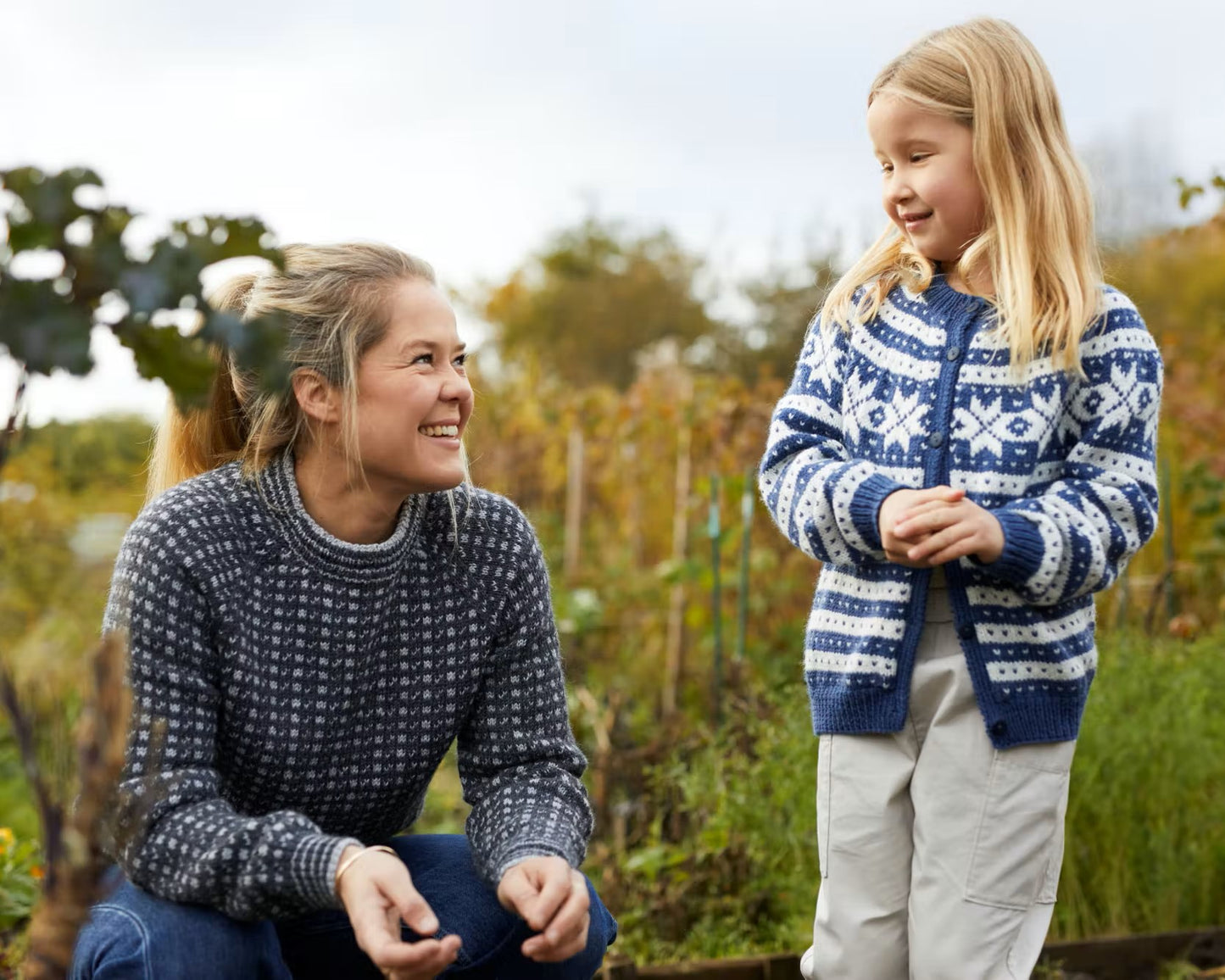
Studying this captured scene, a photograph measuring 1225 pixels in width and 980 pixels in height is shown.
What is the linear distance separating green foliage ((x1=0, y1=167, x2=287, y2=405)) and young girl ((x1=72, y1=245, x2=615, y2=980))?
2.60 feet

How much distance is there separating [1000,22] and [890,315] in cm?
48

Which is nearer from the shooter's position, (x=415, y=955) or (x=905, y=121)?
(x=415, y=955)

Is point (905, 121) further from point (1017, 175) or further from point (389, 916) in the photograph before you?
point (389, 916)

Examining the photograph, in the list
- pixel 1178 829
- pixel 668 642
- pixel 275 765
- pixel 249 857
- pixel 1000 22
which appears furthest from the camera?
pixel 668 642

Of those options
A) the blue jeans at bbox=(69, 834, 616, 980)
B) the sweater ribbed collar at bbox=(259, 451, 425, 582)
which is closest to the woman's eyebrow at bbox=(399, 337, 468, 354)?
the sweater ribbed collar at bbox=(259, 451, 425, 582)

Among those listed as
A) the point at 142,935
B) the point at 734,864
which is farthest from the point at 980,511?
the point at 734,864

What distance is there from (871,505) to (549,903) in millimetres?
690

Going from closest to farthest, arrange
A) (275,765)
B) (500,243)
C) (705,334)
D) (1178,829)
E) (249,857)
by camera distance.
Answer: (249,857)
(275,765)
(1178,829)
(500,243)
(705,334)

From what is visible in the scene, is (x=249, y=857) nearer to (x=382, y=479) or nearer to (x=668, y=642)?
(x=382, y=479)

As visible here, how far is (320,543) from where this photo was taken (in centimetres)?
192

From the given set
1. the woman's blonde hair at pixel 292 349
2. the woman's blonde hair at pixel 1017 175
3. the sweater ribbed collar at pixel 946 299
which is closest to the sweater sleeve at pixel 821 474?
the sweater ribbed collar at pixel 946 299

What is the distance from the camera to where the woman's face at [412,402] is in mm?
1888

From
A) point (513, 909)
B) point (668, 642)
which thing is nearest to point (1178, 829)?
point (513, 909)

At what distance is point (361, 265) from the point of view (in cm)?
195
